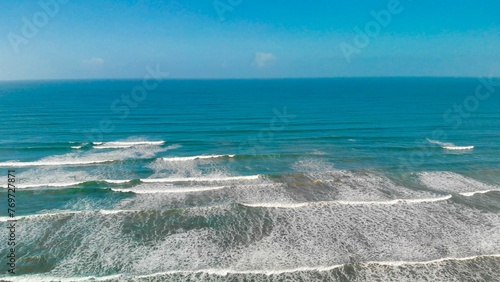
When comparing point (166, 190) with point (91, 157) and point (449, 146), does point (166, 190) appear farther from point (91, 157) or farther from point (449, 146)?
point (449, 146)

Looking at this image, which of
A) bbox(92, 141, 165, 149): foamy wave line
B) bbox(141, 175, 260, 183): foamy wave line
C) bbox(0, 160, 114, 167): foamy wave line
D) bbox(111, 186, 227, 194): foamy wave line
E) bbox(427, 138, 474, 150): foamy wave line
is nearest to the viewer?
bbox(111, 186, 227, 194): foamy wave line

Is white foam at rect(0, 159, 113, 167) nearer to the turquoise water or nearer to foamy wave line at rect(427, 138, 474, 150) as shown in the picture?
the turquoise water

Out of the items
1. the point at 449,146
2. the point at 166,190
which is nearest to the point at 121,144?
the point at 166,190

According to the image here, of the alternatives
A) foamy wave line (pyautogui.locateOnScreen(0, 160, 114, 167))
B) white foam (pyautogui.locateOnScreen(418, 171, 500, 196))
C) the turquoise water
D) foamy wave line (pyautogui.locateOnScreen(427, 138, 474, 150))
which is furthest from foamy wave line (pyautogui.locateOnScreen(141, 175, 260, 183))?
foamy wave line (pyautogui.locateOnScreen(427, 138, 474, 150))

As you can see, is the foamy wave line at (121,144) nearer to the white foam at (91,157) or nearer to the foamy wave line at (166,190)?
the white foam at (91,157)

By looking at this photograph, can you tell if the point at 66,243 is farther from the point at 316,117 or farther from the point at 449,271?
the point at 316,117

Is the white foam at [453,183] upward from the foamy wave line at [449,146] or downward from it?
downward

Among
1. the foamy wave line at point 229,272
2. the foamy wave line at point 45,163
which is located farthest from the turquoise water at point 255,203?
the foamy wave line at point 45,163

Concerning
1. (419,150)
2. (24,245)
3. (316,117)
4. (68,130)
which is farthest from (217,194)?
(316,117)

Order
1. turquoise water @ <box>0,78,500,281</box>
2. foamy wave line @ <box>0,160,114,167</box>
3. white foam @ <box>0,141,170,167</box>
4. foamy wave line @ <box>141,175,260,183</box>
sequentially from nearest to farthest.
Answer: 1. turquoise water @ <box>0,78,500,281</box>
2. foamy wave line @ <box>141,175,260,183</box>
3. foamy wave line @ <box>0,160,114,167</box>
4. white foam @ <box>0,141,170,167</box>
